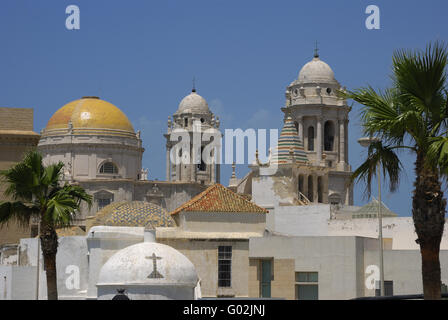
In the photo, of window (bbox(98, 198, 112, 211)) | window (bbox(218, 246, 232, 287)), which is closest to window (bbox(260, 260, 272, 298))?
window (bbox(218, 246, 232, 287))

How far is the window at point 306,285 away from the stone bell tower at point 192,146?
51.2 meters

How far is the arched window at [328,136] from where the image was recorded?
8581 cm

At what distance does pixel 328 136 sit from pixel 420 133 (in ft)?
217

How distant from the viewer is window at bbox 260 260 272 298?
151 ft

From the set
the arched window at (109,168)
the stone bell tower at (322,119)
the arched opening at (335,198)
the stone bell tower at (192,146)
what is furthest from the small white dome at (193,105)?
the arched opening at (335,198)

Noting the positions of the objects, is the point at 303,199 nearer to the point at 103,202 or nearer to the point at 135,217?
the point at 103,202

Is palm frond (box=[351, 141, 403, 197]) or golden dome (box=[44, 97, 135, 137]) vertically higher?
golden dome (box=[44, 97, 135, 137])

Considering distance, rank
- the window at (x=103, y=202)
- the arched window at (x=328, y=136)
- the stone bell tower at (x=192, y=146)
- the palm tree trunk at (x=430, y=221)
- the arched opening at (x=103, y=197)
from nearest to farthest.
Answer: the palm tree trunk at (x=430, y=221)
the window at (x=103, y=202)
the arched opening at (x=103, y=197)
the arched window at (x=328, y=136)
the stone bell tower at (x=192, y=146)

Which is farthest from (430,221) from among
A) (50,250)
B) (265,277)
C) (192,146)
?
(192,146)

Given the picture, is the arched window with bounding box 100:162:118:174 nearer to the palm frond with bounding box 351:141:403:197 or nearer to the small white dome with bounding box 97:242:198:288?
the small white dome with bounding box 97:242:198:288

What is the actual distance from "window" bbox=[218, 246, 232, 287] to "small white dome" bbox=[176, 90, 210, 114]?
179ft

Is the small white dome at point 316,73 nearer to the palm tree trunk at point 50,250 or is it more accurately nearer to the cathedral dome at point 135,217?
the cathedral dome at point 135,217
